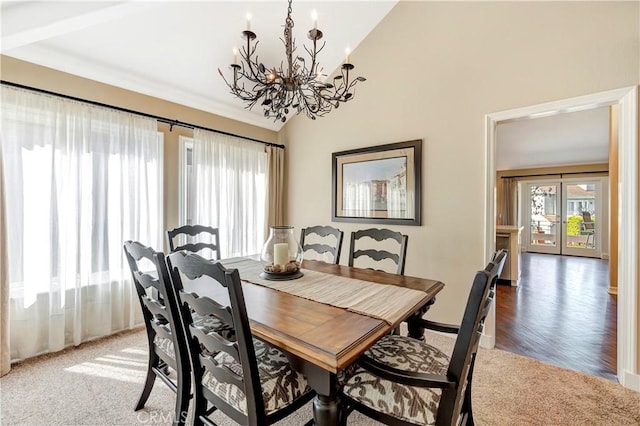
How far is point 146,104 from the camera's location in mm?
2922

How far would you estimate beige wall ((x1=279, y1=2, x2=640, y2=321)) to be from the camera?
6.91ft

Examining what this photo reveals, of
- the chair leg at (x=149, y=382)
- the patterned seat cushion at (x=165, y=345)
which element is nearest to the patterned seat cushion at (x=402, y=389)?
the patterned seat cushion at (x=165, y=345)

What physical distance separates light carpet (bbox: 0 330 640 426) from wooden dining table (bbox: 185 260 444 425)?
2.72 feet

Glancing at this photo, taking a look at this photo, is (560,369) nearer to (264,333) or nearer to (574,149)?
(264,333)

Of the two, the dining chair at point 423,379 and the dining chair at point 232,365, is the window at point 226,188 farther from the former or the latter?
the dining chair at point 423,379

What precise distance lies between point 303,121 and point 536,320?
3.82 m

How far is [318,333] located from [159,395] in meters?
1.53

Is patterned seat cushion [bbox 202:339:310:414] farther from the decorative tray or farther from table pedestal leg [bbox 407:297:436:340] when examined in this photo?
table pedestal leg [bbox 407:297:436:340]

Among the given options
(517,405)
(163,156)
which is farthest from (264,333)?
(163,156)

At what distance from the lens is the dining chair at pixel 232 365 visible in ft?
3.32

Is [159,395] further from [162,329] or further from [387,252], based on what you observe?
[387,252]

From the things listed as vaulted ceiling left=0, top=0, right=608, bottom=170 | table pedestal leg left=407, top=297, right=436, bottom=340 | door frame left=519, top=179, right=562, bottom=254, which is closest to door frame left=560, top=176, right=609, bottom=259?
door frame left=519, top=179, right=562, bottom=254

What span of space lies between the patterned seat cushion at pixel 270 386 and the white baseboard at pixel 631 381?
236cm

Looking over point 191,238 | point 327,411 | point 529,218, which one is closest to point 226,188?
point 191,238
